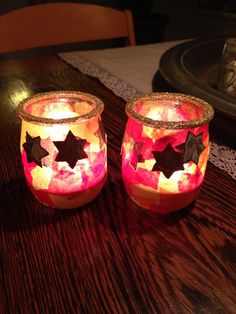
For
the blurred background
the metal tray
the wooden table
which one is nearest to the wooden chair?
the metal tray

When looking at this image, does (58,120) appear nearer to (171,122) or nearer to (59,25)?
(171,122)

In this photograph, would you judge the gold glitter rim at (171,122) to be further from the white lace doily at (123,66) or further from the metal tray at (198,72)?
the white lace doily at (123,66)

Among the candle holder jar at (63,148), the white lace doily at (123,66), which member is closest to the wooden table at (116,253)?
the candle holder jar at (63,148)

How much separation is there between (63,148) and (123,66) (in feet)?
2.20

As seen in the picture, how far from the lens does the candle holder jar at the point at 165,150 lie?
37cm

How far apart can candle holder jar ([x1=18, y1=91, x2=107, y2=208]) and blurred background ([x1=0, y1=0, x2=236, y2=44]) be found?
2299mm

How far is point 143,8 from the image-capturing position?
2691mm

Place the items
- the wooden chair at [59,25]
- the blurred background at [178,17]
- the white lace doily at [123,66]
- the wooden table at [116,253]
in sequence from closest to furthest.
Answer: the wooden table at [116,253], the white lace doily at [123,66], the wooden chair at [59,25], the blurred background at [178,17]

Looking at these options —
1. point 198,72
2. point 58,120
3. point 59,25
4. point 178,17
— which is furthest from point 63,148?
point 178,17

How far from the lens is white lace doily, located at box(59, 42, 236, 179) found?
2.79ft

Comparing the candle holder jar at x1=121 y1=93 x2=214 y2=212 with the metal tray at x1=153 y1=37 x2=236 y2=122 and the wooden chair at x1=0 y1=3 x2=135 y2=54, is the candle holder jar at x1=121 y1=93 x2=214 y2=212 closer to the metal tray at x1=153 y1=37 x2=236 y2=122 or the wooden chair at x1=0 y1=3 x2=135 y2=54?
the metal tray at x1=153 y1=37 x2=236 y2=122

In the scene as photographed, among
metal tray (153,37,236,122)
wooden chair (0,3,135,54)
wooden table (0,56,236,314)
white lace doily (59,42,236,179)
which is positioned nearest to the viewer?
wooden table (0,56,236,314)

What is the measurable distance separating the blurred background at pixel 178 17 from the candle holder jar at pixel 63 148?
2.30m

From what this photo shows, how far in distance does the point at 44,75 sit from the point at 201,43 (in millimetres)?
472
